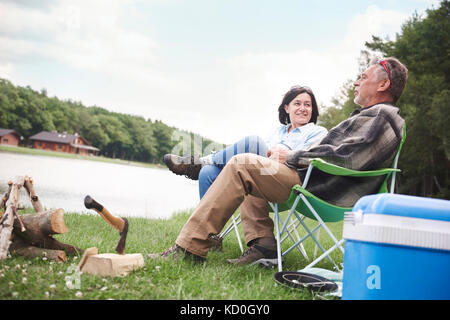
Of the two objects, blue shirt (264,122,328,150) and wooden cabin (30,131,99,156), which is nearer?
blue shirt (264,122,328,150)

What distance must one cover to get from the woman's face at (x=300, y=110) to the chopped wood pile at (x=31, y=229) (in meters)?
1.81

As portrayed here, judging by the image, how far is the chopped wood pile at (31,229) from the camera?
2.01m

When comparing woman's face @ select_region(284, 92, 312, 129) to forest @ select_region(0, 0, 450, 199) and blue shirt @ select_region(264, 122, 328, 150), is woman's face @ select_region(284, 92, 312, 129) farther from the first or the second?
forest @ select_region(0, 0, 450, 199)

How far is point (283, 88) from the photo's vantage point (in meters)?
3.20

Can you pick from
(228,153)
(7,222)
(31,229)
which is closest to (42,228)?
(31,229)

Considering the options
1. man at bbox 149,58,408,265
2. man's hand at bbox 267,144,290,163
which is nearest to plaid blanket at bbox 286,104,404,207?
man at bbox 149,58,408,265

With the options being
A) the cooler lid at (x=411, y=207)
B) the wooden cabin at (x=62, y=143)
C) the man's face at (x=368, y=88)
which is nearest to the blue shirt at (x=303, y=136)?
the man's face at (x=368, y=88)

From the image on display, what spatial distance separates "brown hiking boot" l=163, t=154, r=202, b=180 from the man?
75cm

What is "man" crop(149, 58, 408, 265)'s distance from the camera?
206 cm

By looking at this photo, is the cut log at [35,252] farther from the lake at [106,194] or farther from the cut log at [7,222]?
the lake at [106,194]
